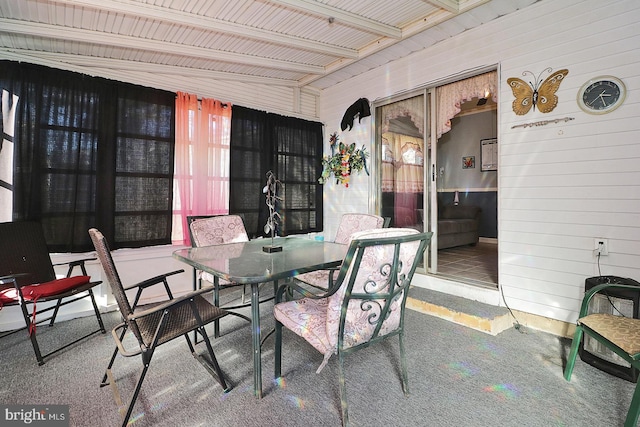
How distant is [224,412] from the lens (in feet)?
5.91

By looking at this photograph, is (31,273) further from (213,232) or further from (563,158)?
(563,158)

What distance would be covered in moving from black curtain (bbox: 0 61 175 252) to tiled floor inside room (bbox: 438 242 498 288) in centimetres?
358

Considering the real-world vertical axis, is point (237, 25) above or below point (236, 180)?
above

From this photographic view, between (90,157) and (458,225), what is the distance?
18.9 ft

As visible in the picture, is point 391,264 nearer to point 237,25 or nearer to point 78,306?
point 237,25

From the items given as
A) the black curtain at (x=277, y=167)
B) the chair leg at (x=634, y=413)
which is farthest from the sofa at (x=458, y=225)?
the chair leg at (x=634, y=413)

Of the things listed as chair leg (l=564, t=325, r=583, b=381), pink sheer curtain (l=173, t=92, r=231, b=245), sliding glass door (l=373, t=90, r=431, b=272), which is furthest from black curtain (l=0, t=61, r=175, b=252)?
chair leg (l=564, t=325, r=583, b=381)

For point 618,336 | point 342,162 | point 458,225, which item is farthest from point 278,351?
point 458,225

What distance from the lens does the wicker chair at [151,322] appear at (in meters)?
1.63

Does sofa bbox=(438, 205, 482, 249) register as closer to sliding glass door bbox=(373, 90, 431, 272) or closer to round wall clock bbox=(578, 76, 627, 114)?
sliding glass door bbox=(373, 90, 431, 272)

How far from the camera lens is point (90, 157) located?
3.28 m

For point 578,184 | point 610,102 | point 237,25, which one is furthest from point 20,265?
point 610,102

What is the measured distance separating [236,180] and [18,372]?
2799 millimetres

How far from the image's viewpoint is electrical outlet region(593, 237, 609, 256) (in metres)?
2.62
